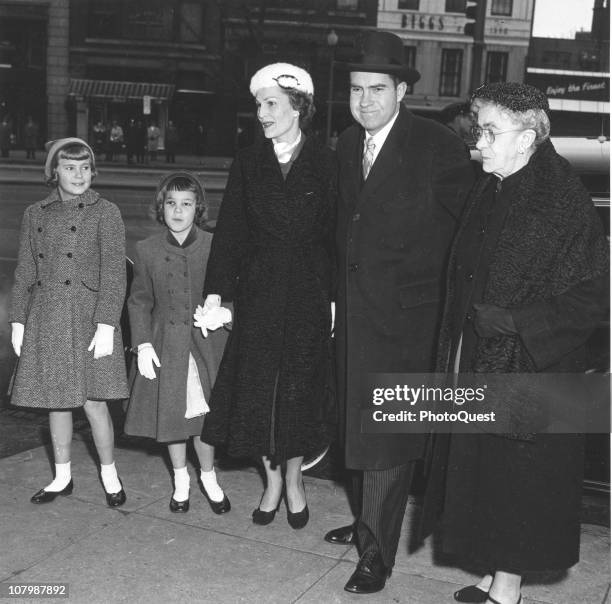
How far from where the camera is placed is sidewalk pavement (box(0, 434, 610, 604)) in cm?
309

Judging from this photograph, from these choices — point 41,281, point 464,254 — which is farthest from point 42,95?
point 464,254

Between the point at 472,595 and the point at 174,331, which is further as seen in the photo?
the point at 174,331

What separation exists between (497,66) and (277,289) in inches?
106

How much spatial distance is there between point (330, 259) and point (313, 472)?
1.41 metres

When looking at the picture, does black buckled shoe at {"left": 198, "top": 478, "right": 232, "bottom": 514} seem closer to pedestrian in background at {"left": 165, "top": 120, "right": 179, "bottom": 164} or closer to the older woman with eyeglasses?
the older woman with eyeglasses

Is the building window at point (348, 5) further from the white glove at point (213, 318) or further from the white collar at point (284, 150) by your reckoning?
the white glove at point (213, 318)

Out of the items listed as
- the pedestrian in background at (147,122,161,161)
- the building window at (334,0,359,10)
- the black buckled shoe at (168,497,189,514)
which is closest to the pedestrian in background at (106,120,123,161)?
the pedestrian in background at (147,122,161,161)

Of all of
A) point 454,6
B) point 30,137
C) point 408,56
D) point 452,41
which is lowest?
point 30,137

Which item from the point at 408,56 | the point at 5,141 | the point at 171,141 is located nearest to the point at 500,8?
the point at 408,56

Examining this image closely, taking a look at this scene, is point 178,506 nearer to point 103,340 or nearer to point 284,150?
point 103,340

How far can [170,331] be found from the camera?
12.3 ft

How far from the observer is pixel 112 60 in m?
23.2

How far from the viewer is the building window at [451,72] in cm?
611

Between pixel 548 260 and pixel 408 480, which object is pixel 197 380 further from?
pixel 548 260
